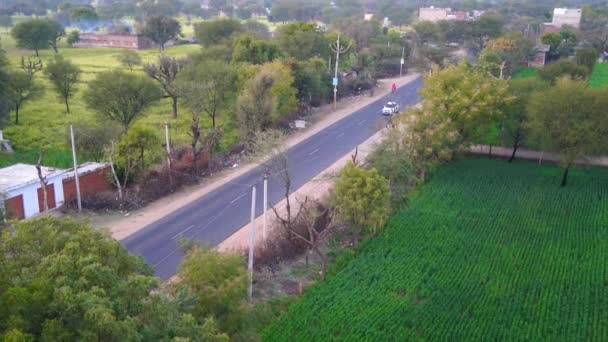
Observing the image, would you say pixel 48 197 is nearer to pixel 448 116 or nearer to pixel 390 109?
pixel 448 116

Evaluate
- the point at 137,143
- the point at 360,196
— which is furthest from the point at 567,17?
the point at 360,196

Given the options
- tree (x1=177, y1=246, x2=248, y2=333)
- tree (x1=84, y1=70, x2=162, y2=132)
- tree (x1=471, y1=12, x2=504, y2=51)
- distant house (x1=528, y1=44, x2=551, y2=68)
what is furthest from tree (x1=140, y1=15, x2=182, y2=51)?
tree (x1=177, y1=246, x2=248, y2=333)

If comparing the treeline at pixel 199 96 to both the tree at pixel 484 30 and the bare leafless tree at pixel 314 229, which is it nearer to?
the bare leafless tree at pixel 314 229

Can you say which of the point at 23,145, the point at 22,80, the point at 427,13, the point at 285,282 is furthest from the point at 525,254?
the point at 427,13

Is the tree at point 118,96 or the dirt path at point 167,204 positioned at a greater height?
the tree at point 118,96

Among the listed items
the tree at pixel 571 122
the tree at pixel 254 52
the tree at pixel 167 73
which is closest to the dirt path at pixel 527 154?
the tree at pixel 571 122

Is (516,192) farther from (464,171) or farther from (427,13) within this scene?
(427,13)
